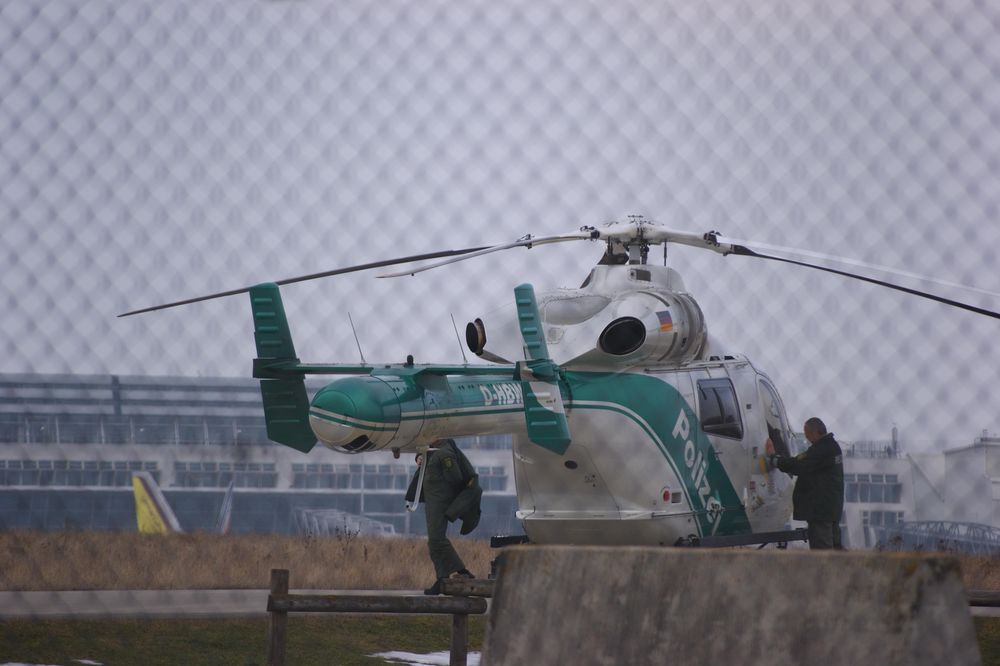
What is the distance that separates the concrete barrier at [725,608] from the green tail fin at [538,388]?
4.24 m

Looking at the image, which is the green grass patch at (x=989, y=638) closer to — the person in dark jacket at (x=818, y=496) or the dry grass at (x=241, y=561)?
the person in dark jacket at (x=818, y=496)

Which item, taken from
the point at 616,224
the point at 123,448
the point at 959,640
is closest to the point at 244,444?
the point at 616,224

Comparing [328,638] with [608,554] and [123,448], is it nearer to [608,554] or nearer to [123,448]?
[123,448]

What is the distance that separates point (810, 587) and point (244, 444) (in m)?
6.66

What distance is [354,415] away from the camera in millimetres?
6723

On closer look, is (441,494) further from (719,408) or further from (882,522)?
(882,522)

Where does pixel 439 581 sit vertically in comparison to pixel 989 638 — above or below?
below

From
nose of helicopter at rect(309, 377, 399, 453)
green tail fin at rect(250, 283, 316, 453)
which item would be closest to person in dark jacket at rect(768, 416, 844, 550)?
nose of helicopter at rect(309, 377, 399, 453)

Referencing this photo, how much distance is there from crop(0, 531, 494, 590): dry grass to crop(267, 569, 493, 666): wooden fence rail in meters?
2.39

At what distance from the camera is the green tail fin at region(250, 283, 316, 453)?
684 centimetres

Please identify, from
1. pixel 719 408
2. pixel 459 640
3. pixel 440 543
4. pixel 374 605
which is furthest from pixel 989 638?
pixel 374 605

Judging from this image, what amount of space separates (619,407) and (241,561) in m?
5.97

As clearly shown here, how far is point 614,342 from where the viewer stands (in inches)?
345

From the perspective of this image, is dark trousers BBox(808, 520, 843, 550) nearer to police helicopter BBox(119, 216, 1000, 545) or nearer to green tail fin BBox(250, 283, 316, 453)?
police helicopter BBox(119, 216, 1000, 545)
